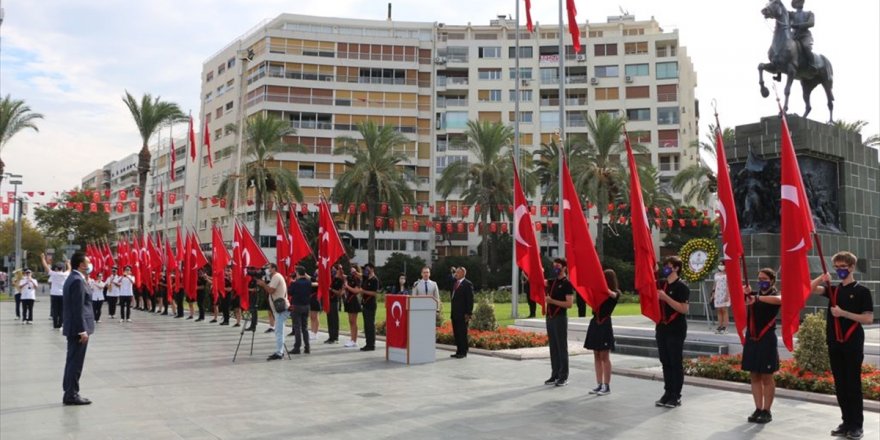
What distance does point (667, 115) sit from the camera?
7138cm

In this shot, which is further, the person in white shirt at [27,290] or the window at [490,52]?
the window at [490,52]

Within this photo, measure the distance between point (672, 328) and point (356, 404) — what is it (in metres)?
4.06

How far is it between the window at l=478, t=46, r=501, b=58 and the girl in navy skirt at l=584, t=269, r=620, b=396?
67.3m

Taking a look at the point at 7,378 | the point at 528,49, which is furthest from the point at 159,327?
the point at 528,49

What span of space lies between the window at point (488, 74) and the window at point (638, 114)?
522 inches

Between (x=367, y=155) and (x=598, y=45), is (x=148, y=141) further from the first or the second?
(x=598, y=45)

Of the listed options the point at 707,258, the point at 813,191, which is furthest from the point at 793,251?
the point at 813,191

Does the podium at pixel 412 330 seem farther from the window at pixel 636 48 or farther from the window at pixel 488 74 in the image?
the window at pixel 636 48

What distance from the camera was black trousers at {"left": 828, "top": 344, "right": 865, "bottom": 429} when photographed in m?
7.42

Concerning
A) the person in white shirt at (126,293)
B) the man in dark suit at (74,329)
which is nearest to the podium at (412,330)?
the man in dark suit at (74,329)

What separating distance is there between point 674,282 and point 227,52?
7416 cm

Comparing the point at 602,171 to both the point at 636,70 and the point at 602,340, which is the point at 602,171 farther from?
the point at 602,340

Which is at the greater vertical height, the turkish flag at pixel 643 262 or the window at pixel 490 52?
the window at pixel 490 52

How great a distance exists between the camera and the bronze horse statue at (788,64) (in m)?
20.3
